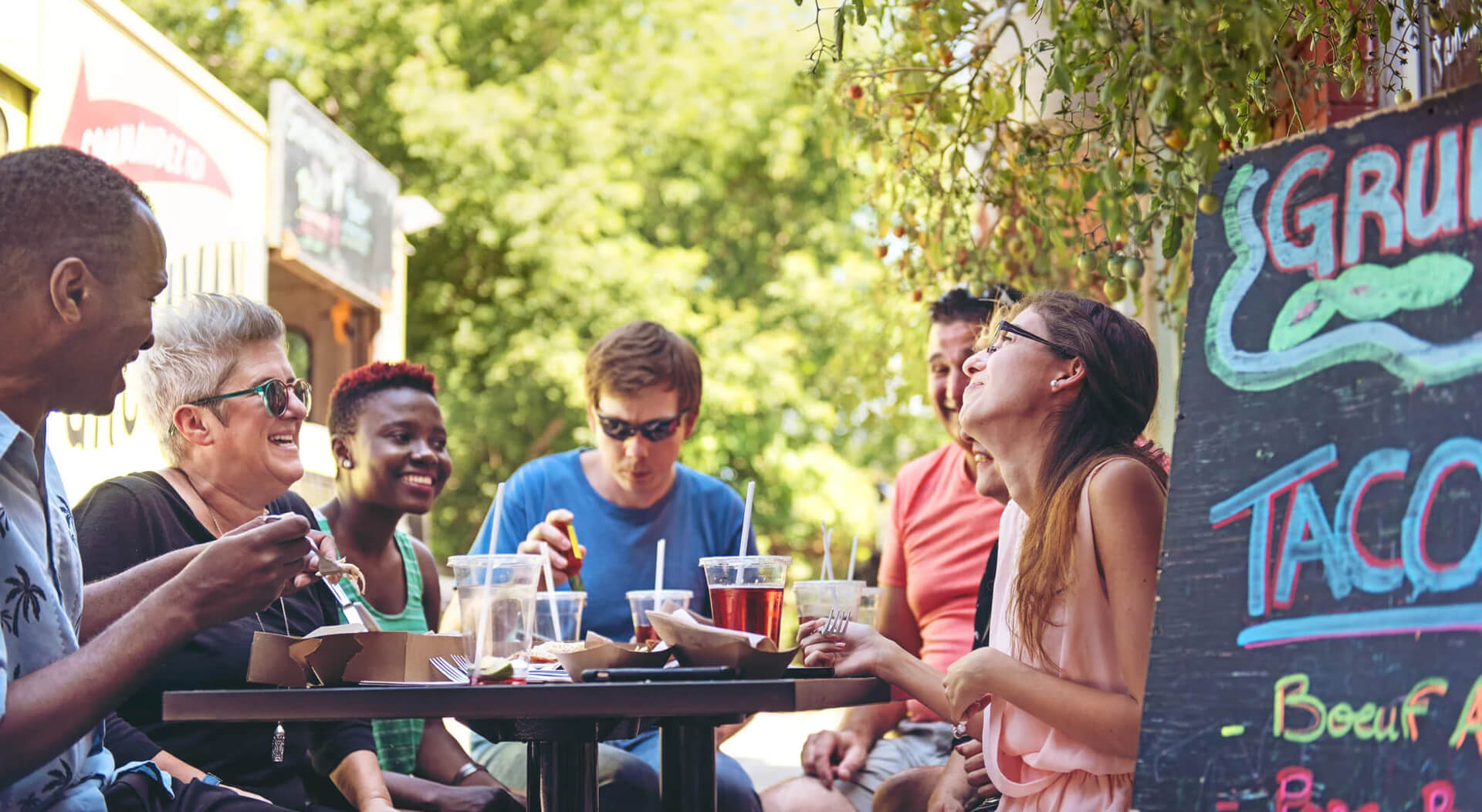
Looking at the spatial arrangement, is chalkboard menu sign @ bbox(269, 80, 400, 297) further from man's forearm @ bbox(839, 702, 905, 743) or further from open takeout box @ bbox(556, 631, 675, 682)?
open takeout box @ bbox(556, 631, 675, 682)

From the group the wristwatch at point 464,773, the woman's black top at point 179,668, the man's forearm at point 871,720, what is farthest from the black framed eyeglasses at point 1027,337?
the wristwatch at point 464,773

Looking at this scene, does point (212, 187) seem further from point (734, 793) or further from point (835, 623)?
point (835, 623)

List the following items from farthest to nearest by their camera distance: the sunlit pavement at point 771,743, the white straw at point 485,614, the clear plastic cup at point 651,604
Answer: the sunlit pavement at point 771,743 < the clear plastic cup at point 651,604 < the white straw at point 485,614

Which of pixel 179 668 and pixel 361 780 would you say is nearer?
pixel 179 668

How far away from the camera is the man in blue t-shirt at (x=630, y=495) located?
374cm

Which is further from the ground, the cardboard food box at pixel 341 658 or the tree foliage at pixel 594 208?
the tree foliage at pixel 594 208

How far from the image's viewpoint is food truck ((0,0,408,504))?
17.5ft

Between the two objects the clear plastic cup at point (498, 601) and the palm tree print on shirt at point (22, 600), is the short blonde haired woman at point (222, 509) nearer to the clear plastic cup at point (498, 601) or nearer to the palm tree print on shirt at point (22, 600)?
the clear plastic cup at point (498, 601)

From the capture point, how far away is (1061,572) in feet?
7.38

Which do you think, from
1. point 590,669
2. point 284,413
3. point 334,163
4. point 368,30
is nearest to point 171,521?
point 284,413

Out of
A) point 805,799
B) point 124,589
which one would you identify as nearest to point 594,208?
point 805,799

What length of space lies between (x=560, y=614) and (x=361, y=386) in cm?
119

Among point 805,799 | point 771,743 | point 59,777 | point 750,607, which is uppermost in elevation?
point 750,607

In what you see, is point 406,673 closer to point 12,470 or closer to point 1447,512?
point 12,470
